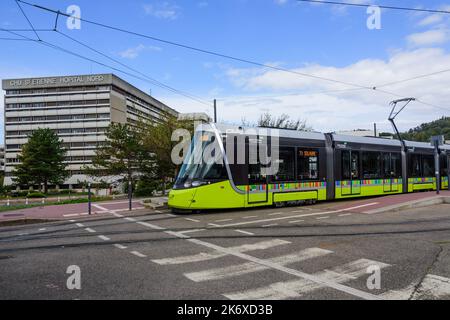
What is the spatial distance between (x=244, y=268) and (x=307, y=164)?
32.4ft

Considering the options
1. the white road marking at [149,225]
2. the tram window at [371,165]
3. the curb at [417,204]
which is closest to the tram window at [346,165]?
the tram window at [371,165]

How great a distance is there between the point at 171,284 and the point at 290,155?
1016 cm

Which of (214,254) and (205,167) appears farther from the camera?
(205,167)

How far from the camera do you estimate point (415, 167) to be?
20359 millimetres

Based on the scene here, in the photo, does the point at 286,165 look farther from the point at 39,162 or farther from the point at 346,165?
the point at 39,162

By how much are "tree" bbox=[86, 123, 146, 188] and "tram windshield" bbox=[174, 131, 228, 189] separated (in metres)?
21.1

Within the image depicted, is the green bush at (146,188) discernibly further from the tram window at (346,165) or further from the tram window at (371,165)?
the tram window at (371,165)

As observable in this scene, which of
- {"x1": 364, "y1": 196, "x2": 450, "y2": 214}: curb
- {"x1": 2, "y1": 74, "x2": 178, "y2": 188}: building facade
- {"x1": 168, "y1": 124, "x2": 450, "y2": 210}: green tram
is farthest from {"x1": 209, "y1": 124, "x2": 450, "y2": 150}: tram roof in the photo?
{"x1": 2, "y1": 74, "x2": 178, "y2": 188}: building facade

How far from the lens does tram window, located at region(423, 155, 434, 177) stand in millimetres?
21078

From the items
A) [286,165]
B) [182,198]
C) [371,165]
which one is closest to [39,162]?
[182,198]

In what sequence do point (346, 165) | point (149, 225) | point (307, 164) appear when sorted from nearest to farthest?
point (149, 225)
point (307, 164)
point (346, 165)

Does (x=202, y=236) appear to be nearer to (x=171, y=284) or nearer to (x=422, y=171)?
(x=171, y=284)

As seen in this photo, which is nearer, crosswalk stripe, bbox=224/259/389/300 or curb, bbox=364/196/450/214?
crosswalk stripe, bbox=224/259/389/300

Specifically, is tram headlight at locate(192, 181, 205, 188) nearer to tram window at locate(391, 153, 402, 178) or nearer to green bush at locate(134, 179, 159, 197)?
tram window at locate(391, 153, 402, 178)
